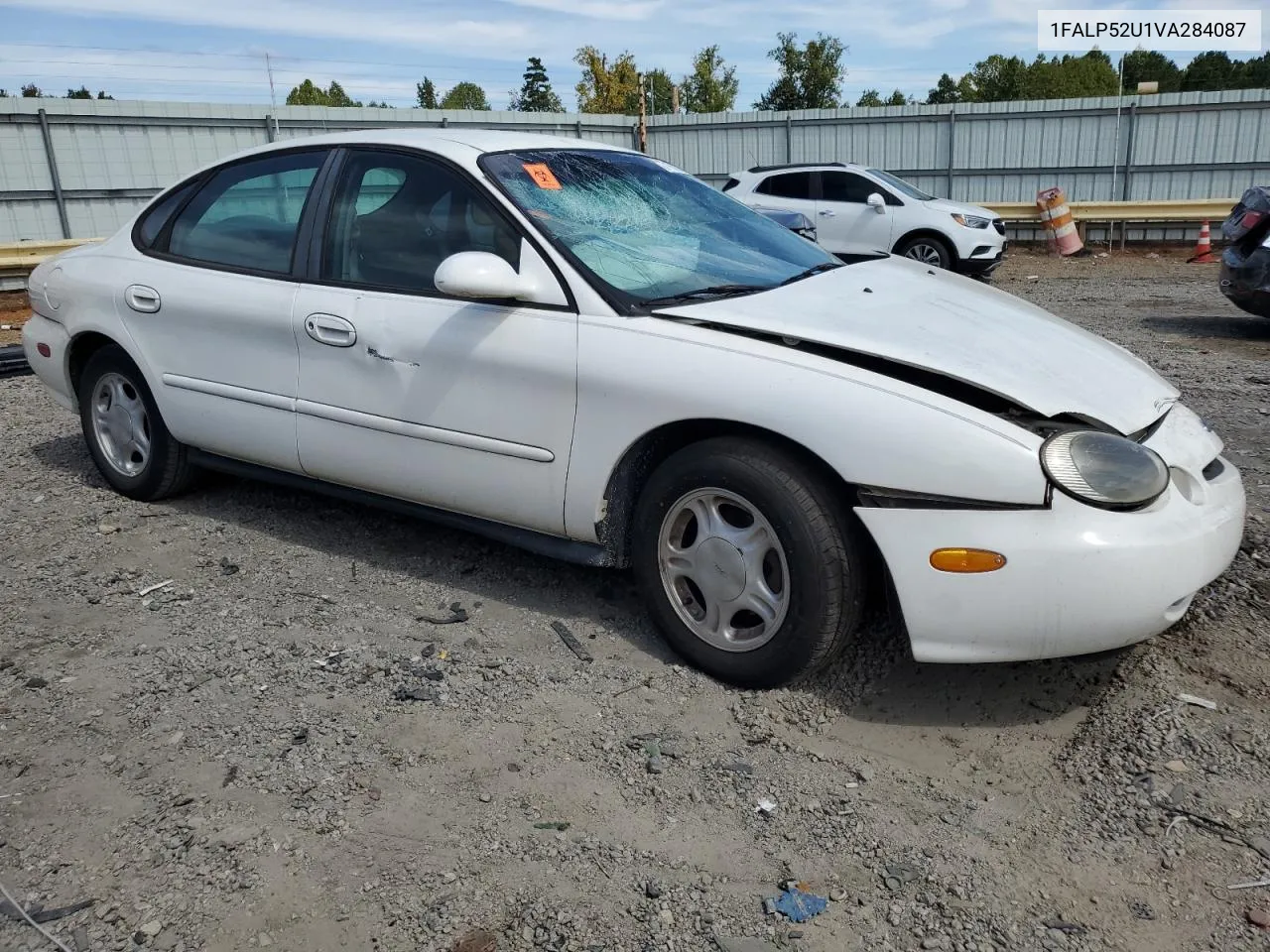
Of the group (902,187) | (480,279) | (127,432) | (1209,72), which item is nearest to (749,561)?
(480,279)

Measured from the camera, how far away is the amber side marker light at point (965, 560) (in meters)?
2.76

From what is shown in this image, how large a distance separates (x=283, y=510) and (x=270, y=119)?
45.9 ft

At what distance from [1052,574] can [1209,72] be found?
67222 millimetres

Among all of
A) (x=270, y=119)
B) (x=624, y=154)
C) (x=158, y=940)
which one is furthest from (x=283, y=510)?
(x=270, y=119)

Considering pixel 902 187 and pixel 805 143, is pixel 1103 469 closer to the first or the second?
pixel 902 187

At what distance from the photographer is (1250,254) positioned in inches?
341

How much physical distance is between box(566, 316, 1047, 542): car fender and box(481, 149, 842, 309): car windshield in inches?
9.9

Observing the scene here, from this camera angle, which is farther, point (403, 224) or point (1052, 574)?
point (403, 224)

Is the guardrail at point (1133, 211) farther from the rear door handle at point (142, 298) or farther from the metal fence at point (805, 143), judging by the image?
the rear door handle at point (142, 298)

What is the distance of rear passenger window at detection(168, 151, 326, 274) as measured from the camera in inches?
166

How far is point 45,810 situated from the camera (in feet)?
8.93

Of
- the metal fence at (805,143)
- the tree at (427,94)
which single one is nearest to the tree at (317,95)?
the tree at (427,94)

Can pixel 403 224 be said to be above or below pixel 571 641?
above

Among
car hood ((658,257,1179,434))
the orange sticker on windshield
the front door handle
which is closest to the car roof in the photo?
the orange sticker on windshield
